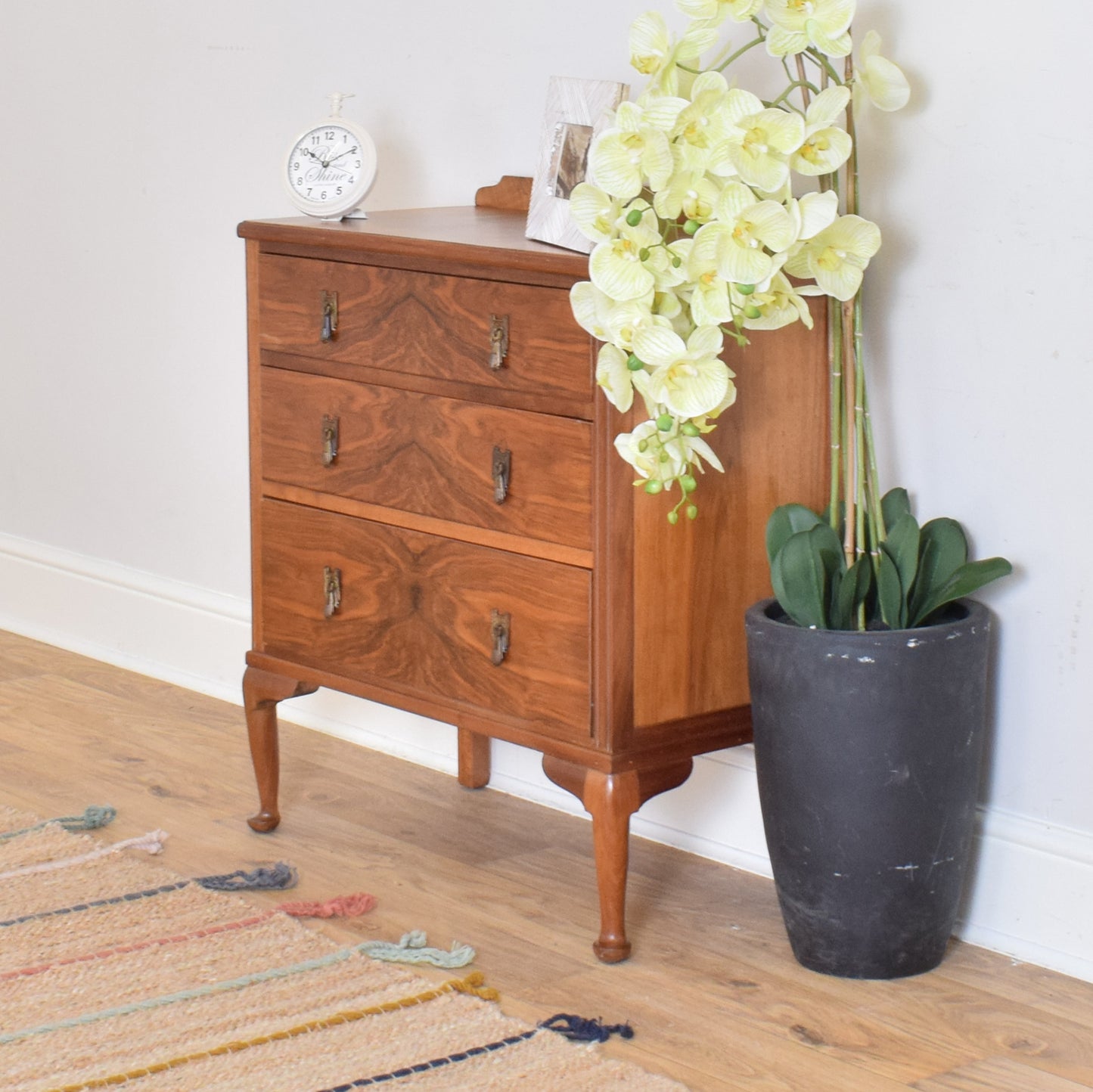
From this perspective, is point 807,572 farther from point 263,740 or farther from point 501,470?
point 263,740

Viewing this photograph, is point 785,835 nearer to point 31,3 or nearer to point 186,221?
point 186,221

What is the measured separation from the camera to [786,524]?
73.5 inches

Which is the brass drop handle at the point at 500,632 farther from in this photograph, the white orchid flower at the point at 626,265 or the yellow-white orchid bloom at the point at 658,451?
the white orchid flower at the point at 626,265

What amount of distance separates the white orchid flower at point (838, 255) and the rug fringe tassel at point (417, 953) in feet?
2.77

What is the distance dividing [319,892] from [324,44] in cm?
133

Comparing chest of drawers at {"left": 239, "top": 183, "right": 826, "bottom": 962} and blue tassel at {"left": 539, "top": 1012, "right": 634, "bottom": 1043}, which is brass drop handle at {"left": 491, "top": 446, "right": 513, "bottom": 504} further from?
blue tassel at {"left": 539, "top": 1012, "right": 634, "bottom": 1043}

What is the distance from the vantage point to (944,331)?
6.33ft

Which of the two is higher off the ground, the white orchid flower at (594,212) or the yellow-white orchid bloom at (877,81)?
the yellow-white orchid bloom at (877,81)

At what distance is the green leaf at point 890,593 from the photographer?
5.84 feet

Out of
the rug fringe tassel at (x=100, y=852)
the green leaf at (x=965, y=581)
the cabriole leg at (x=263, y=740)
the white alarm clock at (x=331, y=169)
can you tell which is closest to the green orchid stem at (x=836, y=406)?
the green leaf at (x=965, y=581)

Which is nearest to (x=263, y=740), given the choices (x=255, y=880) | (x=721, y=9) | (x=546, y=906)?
(x=255, y=880)

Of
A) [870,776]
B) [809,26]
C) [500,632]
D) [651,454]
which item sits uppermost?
[809,26]

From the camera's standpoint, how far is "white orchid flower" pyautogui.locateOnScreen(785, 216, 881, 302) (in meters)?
1.73

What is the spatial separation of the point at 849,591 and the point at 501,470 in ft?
1.35
